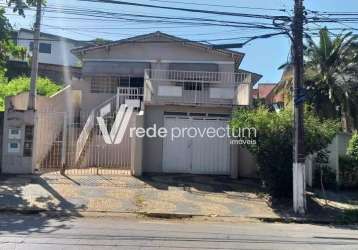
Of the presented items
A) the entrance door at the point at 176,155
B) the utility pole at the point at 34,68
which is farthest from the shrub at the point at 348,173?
the utility pole at the point at 34,68

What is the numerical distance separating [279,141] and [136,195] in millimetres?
4447

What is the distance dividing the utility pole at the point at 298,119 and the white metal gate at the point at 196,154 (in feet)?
15.6

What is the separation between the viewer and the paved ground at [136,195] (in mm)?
13336

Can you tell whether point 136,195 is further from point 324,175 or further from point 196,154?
point 324,175

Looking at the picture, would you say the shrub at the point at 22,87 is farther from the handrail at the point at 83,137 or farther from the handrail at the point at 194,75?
the handrail at the point at 83,137

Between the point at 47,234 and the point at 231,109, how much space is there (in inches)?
419

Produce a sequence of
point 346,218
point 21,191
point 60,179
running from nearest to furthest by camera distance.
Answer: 1. point 346,218
2. point 21,191
3. point 60,179

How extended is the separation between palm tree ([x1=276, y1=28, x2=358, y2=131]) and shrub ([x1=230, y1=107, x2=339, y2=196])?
1165cm

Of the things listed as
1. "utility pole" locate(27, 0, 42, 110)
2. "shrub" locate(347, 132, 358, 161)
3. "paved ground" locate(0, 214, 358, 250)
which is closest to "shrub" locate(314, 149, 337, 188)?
"shrub" locate(347, 132, 358, 161)

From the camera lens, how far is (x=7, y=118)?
17.1m

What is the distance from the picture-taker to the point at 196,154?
1850 cm

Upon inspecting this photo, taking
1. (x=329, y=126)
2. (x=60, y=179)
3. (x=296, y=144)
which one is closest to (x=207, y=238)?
(x=296, y=144)

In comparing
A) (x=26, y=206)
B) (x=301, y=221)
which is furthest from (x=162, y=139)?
Answer: (x=301, y=221)

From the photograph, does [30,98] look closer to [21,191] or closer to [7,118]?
[7,118]
